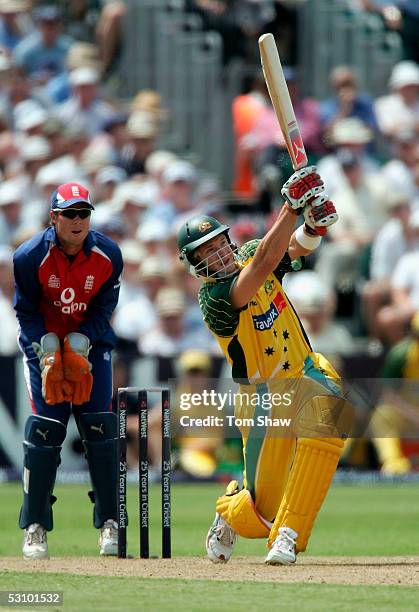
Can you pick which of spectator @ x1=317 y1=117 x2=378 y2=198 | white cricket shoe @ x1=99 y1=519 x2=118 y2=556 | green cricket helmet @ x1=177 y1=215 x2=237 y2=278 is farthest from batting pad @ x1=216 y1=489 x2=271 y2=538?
spectator @ x1=317 y1=117 x2=378 y2=198

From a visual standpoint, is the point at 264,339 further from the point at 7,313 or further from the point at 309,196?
the point at 7,313

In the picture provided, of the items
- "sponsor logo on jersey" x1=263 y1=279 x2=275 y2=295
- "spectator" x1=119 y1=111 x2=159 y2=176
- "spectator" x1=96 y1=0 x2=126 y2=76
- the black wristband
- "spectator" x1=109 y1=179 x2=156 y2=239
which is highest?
"spectator" x1=96 y1=0 x2=126 y2=76

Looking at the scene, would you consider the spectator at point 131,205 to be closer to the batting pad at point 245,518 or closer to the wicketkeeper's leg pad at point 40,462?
the wicketkeeper's leg pad at point 40,462

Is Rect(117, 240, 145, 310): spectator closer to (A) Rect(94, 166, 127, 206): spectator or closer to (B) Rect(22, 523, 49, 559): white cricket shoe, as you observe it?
(A) Rect(94, 166, 127, 206): spectator

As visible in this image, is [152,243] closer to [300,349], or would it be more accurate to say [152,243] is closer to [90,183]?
[90,183]

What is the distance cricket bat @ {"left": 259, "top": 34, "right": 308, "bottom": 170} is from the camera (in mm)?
7738

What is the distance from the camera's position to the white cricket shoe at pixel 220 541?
825 cm

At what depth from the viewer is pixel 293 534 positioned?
7.89 metres

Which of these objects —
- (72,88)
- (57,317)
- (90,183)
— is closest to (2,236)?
(90,183)

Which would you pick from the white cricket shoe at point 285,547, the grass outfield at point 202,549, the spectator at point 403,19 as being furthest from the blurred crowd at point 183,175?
the white cricket shoe at point 285,547

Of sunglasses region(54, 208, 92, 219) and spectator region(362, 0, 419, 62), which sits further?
spectator region(362, 0, 419, 62)

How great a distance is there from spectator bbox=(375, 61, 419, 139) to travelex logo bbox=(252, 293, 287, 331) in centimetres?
882

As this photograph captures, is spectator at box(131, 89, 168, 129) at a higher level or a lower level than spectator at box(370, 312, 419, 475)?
higher

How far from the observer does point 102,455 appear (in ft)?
28.4
